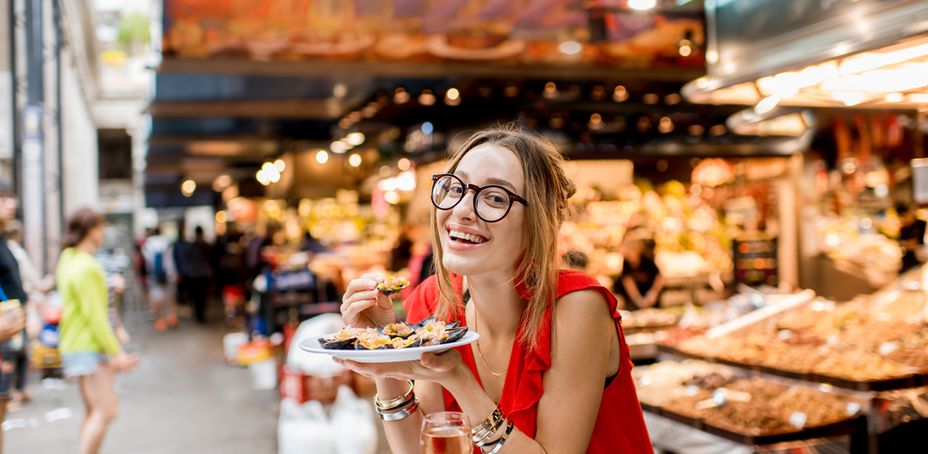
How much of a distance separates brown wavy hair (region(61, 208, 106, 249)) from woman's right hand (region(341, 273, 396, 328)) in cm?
431

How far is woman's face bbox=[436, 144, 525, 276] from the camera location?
1695mm

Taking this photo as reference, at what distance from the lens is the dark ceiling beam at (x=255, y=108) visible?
14.9 m

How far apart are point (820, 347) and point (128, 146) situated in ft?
125

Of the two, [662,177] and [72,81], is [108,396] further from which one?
[72,81]

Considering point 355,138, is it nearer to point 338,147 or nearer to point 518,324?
point 338,147

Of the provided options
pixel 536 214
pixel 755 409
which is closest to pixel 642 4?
pixel 755 409

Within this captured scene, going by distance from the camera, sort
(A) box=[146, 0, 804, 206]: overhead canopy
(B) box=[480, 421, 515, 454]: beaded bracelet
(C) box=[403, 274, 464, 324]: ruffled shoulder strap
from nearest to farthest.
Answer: (B) box=[480, 421, 515, 454]: beaded bracelet
(C) box=[403, 274, 464, 324]: ruffled shoulder strap
(A) box=[146, 0, 804, 206]: overhead canopy

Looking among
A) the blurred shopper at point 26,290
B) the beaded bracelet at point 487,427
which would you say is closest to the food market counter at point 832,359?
the beaded bracelet at point 487,427

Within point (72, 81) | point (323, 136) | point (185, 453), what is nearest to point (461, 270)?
point (185, 453)

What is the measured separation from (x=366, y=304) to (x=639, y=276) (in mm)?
7939

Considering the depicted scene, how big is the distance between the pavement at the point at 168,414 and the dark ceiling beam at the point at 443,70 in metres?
3.55

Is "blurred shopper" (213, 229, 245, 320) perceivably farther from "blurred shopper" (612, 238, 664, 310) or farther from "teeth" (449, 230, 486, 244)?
"teeth" (449, 230, 486, 244)

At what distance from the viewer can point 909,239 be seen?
10.1m

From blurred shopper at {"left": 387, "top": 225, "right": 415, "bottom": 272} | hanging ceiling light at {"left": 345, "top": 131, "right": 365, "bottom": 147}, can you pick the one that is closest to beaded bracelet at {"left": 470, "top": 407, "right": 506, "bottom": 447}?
blurred shopper at {"left": 387, "top": 225, "right": 415, "bottom": 272}
